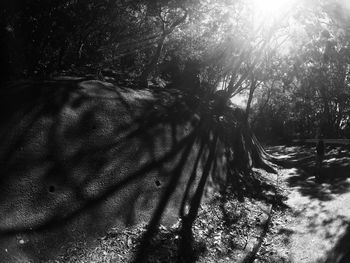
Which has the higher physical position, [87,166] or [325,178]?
[87,166]

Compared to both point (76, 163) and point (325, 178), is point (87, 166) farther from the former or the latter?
point (325, 178)

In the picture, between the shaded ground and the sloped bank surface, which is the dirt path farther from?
the sloped bank surface

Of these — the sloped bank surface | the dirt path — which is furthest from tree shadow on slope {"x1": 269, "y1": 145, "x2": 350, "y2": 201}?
the sloped bank surface

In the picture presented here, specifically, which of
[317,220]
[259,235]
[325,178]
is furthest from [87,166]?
[325,178]

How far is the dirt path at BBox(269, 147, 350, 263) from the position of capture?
8.45 metres

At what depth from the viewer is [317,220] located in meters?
10.7

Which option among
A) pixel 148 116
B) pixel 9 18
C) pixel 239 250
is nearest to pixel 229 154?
pixel 148 116

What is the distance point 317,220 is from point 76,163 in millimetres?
6737

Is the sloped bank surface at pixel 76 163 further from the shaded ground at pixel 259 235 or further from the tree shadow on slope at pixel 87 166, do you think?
the shaded ground at pixel 259 235

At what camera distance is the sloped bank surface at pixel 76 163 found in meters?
7.28

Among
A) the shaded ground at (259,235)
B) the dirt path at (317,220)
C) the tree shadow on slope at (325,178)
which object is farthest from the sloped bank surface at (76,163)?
the tree shadow on slope at (325,178)

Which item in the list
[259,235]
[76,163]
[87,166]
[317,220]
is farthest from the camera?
[317,220]

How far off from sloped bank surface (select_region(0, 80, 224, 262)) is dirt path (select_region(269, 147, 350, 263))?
308 centimetres

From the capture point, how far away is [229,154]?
17.2 metres
